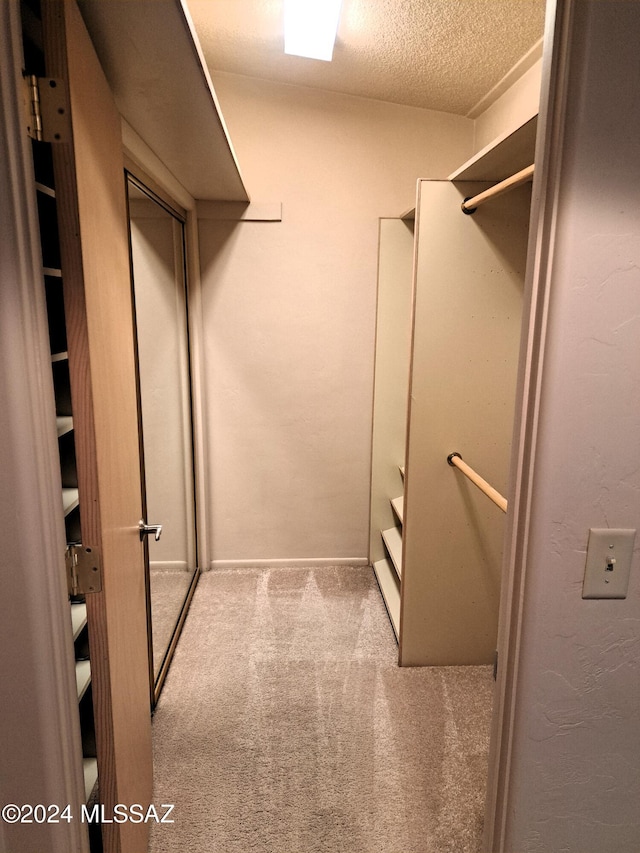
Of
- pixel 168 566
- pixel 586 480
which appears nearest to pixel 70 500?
pixel 586 480

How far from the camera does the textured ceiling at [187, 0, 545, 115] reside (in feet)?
6.03

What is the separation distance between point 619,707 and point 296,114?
2.85 metres

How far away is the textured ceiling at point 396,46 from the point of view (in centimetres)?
184

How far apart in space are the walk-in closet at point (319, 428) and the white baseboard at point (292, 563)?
2cm

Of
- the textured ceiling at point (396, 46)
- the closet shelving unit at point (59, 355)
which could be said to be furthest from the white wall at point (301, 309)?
the closet shelving unit at point (59, 355)

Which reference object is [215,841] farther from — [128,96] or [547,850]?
[128,96]

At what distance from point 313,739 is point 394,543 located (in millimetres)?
1217

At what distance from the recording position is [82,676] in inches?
43.8

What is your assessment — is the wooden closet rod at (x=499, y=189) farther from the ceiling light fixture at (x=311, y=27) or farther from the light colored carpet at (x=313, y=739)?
the light colored carpet at (x=313, y=739)

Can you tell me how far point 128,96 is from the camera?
1349 millimetres

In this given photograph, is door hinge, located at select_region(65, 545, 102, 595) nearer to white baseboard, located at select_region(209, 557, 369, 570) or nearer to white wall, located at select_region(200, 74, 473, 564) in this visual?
white wall, located at select_region(200, 74, 473, 564)

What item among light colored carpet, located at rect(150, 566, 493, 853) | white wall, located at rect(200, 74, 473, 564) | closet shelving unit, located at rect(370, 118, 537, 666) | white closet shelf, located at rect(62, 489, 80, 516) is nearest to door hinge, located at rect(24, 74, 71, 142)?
white closet shelf, located at rect(62, 489, 80, 516)

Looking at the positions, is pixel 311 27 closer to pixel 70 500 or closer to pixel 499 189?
pixel 499 189

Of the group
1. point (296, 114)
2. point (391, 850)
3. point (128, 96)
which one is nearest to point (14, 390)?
point (128, 96)
